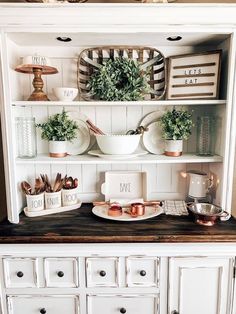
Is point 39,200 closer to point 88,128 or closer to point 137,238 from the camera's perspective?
point 88,128

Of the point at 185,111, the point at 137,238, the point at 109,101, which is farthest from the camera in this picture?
the point at 185,111

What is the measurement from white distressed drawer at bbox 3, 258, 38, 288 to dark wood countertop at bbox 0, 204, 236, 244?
0.13 meters

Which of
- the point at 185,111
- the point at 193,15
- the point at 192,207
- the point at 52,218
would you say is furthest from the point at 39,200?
the point at 193,15

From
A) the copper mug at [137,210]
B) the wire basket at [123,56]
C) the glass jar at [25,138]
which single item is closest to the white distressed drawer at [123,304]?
the copper mug at [137,210]

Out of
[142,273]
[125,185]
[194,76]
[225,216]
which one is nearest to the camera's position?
[142,273]

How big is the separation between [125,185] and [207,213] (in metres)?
0.61

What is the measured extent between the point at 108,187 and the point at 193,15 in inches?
48.2

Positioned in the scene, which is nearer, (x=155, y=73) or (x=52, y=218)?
(x=52, y=218)

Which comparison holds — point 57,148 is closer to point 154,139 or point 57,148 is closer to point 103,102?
point 103,102

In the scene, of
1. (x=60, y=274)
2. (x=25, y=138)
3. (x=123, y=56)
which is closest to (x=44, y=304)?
(x=60, y=274)

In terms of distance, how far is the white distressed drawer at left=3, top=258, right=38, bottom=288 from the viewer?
4.75ft

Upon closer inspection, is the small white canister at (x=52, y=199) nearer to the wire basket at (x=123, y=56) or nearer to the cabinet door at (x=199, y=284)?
the wire basket at (x=123, y=56)

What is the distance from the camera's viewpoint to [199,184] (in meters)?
1.80

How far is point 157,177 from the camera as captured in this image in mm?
1948
